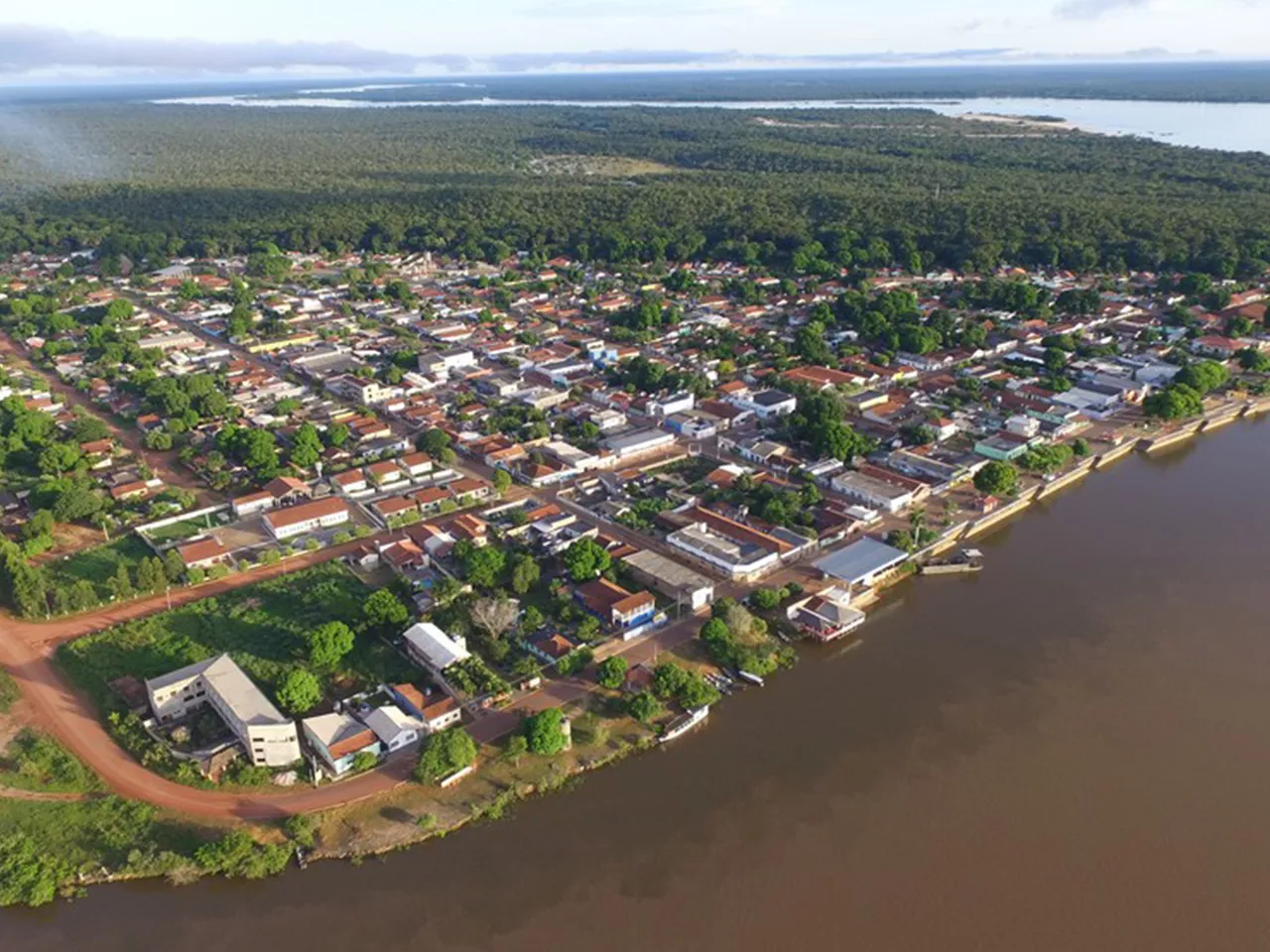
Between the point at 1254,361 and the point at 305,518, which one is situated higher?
the point at 1254,361

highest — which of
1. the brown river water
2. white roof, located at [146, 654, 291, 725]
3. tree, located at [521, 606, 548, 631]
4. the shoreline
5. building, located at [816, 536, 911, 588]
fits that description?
Result: white roof, located at [146, 654, 291, 725]

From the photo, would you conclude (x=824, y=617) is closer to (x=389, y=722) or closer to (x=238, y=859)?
(x=389, y=722)

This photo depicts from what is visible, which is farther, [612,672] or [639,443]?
[639,443]

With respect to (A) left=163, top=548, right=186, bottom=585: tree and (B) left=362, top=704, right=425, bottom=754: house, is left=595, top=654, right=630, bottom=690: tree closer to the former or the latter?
(B) left=362, top=704, right=425, bottom=754: house

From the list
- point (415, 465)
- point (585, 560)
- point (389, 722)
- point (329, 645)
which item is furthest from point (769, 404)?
point (389, 722)

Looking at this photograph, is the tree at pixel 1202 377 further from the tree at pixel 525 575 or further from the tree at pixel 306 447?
the tree at pixel 306 447

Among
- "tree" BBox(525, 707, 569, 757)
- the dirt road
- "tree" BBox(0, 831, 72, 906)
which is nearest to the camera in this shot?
"tree" BBox(0, 831, 72, 906)

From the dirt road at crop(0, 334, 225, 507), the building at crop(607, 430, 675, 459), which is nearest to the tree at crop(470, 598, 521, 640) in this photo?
the building at crop(607, 430, 675, 459)
